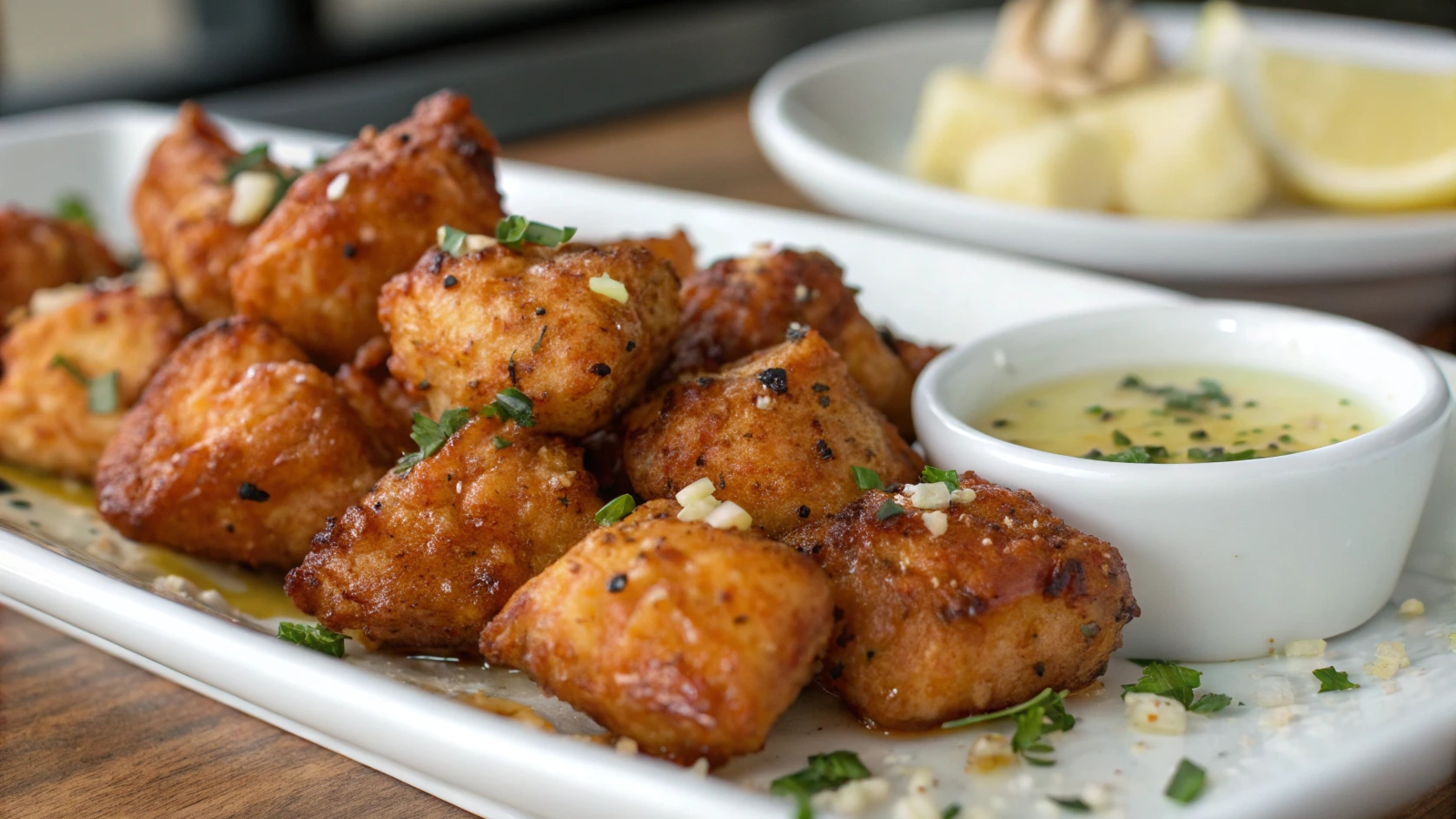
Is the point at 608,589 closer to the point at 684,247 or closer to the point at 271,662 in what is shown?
the point at 271,662

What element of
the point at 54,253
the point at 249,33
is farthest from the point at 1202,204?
the point at 249,33

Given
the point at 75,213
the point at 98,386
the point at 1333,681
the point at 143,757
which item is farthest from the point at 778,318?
the point at 75,213

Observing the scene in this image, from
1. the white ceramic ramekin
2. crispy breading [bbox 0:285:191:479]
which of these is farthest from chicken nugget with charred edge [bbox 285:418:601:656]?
crispy breading [bbox 0:285:191:479]

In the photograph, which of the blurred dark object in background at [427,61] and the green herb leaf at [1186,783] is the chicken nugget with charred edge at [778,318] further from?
the blurred dark object in background at [427,61]

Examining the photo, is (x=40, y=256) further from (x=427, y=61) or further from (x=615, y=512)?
(x=427, y=61)

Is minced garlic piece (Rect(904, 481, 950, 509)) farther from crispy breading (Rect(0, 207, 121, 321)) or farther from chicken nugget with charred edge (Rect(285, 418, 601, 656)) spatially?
crispy breading (Rect(0, 207, 121, 321))
